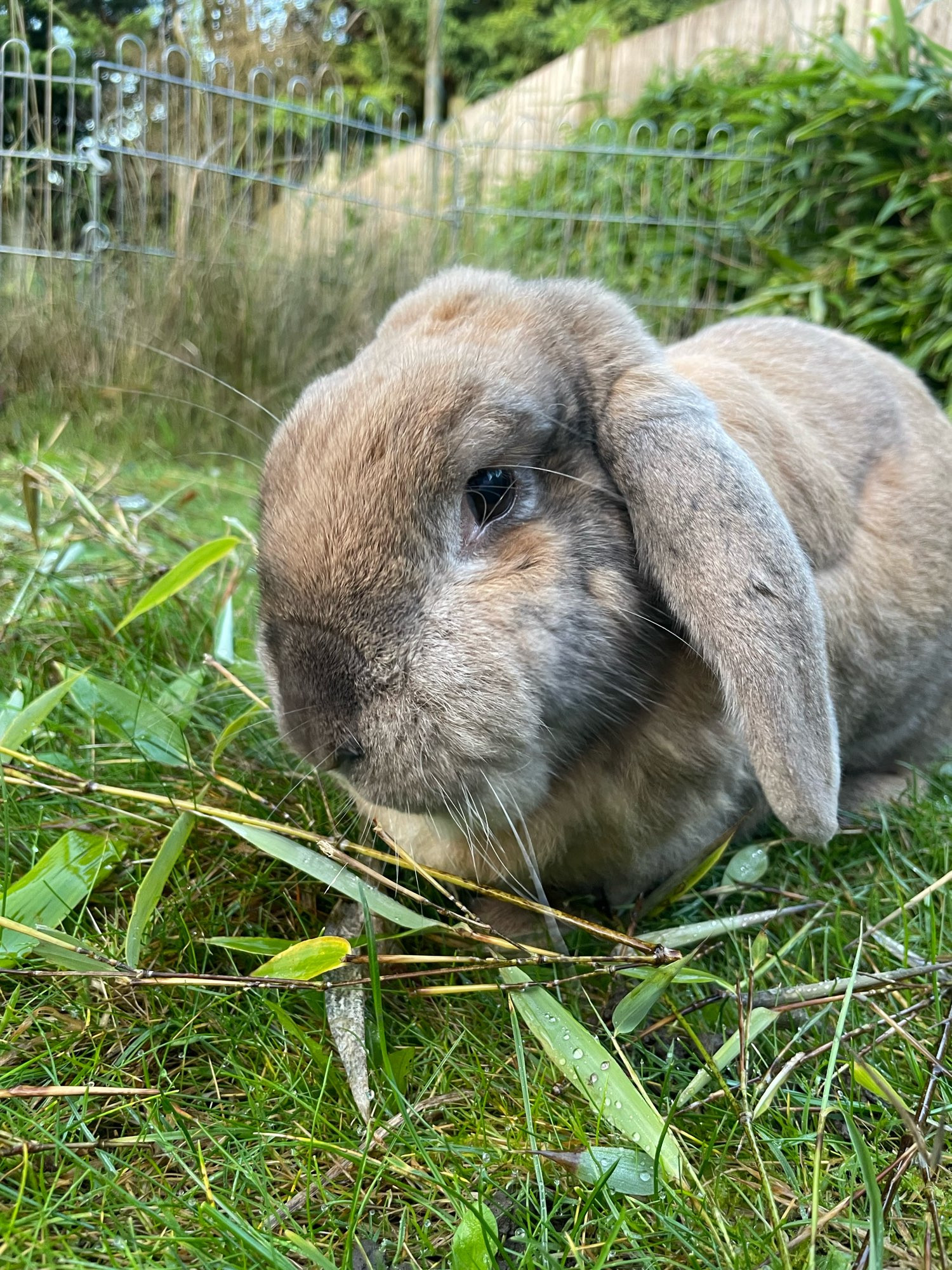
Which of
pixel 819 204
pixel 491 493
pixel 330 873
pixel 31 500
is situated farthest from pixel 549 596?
pixel 819 204

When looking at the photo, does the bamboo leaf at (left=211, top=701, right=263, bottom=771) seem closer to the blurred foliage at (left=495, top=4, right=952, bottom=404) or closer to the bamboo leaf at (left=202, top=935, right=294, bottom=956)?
the bamboo leaf at (left=202, top=935, right=294, bottom=956)

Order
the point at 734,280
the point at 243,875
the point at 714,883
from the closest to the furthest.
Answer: the point at 243,875 < the point at 714,883 < the point at 734,280

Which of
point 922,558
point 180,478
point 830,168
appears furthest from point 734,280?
point 922,558

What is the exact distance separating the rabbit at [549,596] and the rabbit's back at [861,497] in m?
0.02

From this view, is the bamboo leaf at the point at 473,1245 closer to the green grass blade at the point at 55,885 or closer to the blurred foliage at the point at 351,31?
the green grass blade at the point at 55,885

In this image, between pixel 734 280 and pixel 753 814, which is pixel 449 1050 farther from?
pixel 734 280

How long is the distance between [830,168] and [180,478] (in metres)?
4.48

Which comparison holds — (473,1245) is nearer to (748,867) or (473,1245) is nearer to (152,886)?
(152,886)

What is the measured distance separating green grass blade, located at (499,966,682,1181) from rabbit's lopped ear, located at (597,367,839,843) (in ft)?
1.52

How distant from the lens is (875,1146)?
1.22 meters

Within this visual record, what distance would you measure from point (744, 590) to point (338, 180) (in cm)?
627

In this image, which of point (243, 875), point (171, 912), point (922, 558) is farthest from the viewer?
point (922, 558)

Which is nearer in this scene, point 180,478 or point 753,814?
point 753,814

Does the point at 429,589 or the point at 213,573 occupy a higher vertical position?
the point at 429,589
